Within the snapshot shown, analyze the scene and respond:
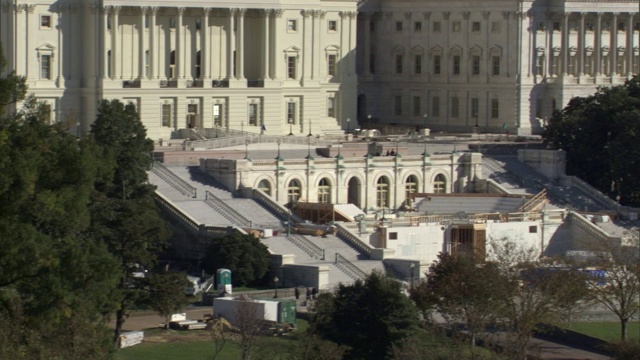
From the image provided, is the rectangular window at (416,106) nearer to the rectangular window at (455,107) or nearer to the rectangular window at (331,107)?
the rectangular window at (455,107)

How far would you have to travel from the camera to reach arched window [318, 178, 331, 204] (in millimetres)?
134375

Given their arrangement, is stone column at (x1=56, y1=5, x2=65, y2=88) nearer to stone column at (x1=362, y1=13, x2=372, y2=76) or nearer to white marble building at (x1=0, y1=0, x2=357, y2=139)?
white marble building at (x1=0, y1=0, x2=357, y2=139)

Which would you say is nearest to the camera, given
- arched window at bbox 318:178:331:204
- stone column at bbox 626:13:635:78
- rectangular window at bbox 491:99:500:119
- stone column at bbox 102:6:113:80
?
arched window at bbox 318:178:331:204

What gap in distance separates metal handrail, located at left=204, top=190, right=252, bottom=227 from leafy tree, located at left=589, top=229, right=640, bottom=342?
17.5 metres

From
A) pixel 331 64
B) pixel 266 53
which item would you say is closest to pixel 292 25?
pixel 266 53

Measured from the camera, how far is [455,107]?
162 m

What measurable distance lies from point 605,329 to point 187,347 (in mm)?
18796

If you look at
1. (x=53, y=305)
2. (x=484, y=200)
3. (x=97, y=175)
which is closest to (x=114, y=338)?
(x=97, y=175)

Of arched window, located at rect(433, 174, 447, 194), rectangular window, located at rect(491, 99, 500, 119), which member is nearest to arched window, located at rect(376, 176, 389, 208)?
Result: arched window, located at rect(433, 174, 447, 194)

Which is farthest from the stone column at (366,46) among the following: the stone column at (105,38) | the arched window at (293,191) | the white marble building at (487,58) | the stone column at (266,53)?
the arched window at (293,191)

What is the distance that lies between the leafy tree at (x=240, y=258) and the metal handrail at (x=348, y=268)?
3373 mm

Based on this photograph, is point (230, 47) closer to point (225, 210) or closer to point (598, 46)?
point (598, 46)

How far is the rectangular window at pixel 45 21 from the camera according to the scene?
143375 mm

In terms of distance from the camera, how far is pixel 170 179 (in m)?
130
